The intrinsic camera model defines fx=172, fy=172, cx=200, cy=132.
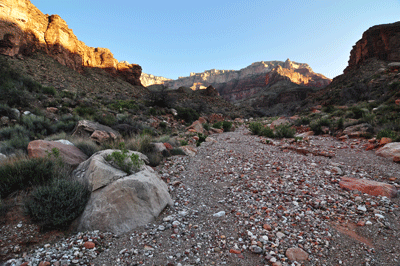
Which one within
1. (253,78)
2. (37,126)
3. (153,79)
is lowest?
(37,126)

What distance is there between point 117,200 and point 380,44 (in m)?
58.3

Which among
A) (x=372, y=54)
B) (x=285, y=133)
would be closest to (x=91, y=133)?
(x=285, y=133)

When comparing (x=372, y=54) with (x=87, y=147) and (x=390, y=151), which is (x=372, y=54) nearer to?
(x=390, y=151)

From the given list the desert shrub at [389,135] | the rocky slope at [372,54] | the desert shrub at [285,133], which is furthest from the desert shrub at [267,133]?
the rocky slope at [372,54]

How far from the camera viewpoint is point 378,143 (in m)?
5.87

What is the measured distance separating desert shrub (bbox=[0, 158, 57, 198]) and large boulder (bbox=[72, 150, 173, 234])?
501 mm

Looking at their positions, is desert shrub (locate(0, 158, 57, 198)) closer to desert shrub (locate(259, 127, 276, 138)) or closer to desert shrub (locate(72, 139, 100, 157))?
desert shrub (locate(72, 139, 100, 157))

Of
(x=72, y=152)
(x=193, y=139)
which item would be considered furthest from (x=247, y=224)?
(x=193, y=139)

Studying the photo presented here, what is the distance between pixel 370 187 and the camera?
3.27 meters

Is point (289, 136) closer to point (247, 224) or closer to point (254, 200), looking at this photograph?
point (254, 200)

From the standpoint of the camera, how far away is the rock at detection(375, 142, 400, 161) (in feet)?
15.3

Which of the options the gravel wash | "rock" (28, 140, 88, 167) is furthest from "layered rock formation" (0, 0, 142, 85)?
the gravel wash

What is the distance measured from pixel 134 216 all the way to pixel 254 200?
7.19 ft

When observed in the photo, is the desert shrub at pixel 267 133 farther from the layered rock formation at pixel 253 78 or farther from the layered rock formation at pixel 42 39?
the layered rock formation at pixel 253 78
